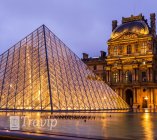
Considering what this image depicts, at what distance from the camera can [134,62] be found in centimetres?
5556

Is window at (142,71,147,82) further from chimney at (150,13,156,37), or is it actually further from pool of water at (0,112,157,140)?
pool of water at (0,112,157,140)

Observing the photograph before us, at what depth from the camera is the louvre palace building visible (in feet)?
178

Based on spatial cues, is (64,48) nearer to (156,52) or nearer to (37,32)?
(37,32)

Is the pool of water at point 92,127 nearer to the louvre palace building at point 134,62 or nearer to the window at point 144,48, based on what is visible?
the louvre palace building at point 134,62

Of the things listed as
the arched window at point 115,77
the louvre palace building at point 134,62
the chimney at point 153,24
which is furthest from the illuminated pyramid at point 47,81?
the chimney at point 153,24

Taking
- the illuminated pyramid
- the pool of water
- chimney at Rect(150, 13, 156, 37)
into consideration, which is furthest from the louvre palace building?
the pool of water

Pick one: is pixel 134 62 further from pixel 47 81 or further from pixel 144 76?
pixel 47 81

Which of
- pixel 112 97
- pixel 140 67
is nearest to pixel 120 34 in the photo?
pixel 140 67

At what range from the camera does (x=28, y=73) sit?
25.0 metres

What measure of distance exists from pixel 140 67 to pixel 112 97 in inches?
1011

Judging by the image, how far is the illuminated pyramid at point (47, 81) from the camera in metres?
23.1

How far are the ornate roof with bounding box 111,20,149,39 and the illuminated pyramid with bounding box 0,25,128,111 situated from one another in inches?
1059

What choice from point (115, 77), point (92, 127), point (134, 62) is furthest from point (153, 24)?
point (92, 127)

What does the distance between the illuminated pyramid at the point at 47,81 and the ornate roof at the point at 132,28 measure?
26.9 meters
